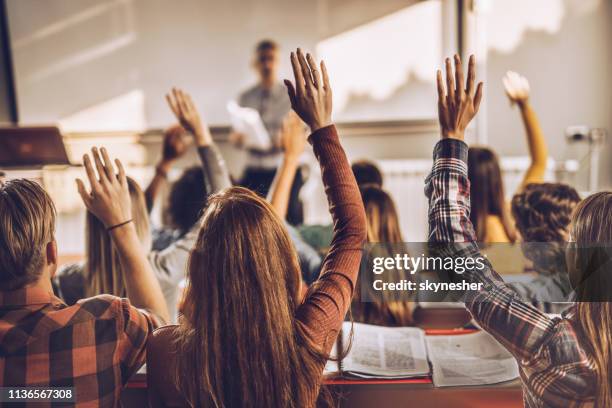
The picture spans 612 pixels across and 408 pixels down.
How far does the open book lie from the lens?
37.8 inches

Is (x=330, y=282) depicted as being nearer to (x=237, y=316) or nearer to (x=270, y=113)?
(x=237, y=316)

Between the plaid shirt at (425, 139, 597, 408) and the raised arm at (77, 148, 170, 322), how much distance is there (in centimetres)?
52

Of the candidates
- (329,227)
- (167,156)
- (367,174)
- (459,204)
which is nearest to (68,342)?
(459,204)

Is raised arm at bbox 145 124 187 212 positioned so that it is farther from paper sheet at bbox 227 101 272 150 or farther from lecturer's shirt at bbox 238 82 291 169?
lecturer's shirt at bbox 238 82 291 169

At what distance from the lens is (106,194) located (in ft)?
3.01

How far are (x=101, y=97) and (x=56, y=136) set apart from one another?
3.73 ft

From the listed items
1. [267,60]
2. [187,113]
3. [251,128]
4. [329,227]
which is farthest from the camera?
[267,60]

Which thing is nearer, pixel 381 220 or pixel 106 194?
pixel 106 194

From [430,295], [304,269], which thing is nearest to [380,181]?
[304,269]

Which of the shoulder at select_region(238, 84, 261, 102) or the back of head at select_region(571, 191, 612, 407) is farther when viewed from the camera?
the shoulder at select_region(238, 84, 261, 102)

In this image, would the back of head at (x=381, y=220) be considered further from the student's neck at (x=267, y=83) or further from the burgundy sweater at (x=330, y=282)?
the student's neck at (x=267, y=83)

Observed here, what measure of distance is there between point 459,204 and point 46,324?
657 mm

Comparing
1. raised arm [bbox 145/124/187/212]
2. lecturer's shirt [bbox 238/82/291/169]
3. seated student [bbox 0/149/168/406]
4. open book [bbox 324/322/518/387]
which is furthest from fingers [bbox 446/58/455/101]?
lecturer's shirt [bbox 238/82/291/169]

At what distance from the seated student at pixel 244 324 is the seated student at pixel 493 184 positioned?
0.94 metres
